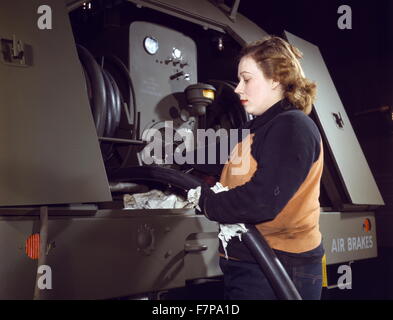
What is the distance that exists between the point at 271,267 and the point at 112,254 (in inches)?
21.1

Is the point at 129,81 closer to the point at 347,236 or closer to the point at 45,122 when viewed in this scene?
the point at 45,122

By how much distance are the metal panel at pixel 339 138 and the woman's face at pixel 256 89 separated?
50.8 inches

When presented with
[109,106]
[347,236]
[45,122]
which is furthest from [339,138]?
[45,122]

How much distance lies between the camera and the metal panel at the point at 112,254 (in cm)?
125

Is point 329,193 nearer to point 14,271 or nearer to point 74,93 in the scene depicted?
point 74,93

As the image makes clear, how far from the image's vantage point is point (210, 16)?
103 inches

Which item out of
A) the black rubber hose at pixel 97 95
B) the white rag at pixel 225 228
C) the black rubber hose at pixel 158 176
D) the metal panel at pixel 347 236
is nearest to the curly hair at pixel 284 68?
the white rag at pixel 225 228

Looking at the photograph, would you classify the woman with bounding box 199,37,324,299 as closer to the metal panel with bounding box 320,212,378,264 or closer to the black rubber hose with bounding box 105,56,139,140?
the metal panel with bounding box 320,212,378,264

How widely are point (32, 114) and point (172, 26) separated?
1.95 metres

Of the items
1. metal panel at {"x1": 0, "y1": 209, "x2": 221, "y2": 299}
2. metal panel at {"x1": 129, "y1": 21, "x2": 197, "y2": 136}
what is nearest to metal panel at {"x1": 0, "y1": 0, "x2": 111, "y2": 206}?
metal panel at {"x1": 0, "y1": 209, "x2": 221, "y2": 299}

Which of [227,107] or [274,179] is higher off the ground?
[227,107]

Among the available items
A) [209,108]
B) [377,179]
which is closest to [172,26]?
[209,108]

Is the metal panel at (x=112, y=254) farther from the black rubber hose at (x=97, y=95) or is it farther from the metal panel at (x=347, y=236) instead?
the metal panel at (x=347, y=236)

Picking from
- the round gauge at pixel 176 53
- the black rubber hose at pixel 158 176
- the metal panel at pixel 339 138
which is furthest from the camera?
the round gauge at pixel 176 53
